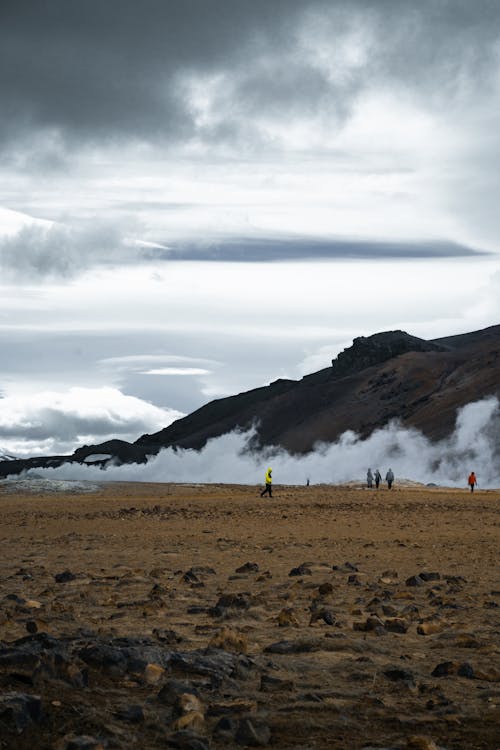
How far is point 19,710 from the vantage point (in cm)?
562

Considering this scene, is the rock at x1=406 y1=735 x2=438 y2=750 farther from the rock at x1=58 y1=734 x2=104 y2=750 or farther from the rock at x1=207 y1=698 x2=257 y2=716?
the rock at x1=58 y1=734 x2=104 y2=750

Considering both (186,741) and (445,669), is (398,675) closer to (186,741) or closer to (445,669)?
(445,669)

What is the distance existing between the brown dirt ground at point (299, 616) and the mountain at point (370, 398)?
10842cm

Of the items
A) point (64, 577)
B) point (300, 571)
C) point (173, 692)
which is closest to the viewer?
point (173, 692)

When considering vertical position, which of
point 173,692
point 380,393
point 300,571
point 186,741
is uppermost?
point 380,393

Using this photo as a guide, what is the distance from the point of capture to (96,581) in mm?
13047

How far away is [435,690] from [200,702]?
1962mm

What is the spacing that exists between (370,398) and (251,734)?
160 metres

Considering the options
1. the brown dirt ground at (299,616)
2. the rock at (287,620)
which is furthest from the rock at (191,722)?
the rock at (287,620)

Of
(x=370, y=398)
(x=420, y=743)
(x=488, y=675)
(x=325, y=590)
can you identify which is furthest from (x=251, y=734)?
(x=370, y=398)

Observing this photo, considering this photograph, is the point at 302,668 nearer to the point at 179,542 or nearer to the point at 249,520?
the point at 179,542

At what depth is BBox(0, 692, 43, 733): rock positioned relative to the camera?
18.2 feet

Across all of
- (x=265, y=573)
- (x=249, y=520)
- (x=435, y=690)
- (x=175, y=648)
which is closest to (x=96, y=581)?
(x=265, y=573)

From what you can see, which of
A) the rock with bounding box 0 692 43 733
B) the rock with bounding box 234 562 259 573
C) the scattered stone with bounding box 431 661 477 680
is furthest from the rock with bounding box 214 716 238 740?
the rock with bounding box 234 562 259 573
